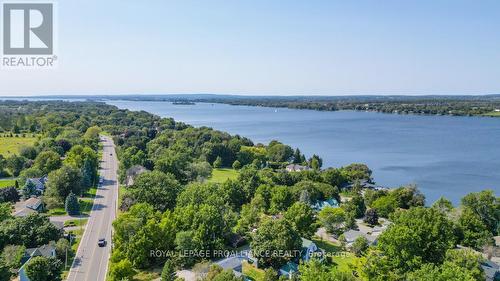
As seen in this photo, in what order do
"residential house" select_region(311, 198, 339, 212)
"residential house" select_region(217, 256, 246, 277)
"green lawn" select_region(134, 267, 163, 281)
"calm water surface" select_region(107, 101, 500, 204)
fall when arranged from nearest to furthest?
"residential house" select_region(217, 256, 246, 277)
"green lawn" select_region(134, 267, 163, 281)
"residential house" select_region(311, 198, 339, 212)
"calm water surface" select_region(107, 101, 500, 204)

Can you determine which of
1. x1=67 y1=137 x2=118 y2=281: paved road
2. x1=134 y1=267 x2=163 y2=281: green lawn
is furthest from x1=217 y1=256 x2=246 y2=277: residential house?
x1=67 y1=137 x2=118 y2=281: paved road

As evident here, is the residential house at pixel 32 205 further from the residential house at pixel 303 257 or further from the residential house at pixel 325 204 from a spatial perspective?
the residential house at pixel 325 204

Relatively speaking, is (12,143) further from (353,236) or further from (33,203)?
(353,236)

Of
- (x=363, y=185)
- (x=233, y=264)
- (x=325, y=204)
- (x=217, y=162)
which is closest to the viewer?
(x=233, y=264)

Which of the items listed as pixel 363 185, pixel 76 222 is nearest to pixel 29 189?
pixel 76 222

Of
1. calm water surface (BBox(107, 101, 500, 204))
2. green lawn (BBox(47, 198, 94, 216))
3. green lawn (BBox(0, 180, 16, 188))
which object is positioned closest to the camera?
green lawn (BBox(47, 198, 94, 216))

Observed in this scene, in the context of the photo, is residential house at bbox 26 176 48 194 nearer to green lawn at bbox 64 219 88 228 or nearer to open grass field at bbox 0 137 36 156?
green lawn at bbox 64 219 88 228

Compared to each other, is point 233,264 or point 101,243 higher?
point 233,264
